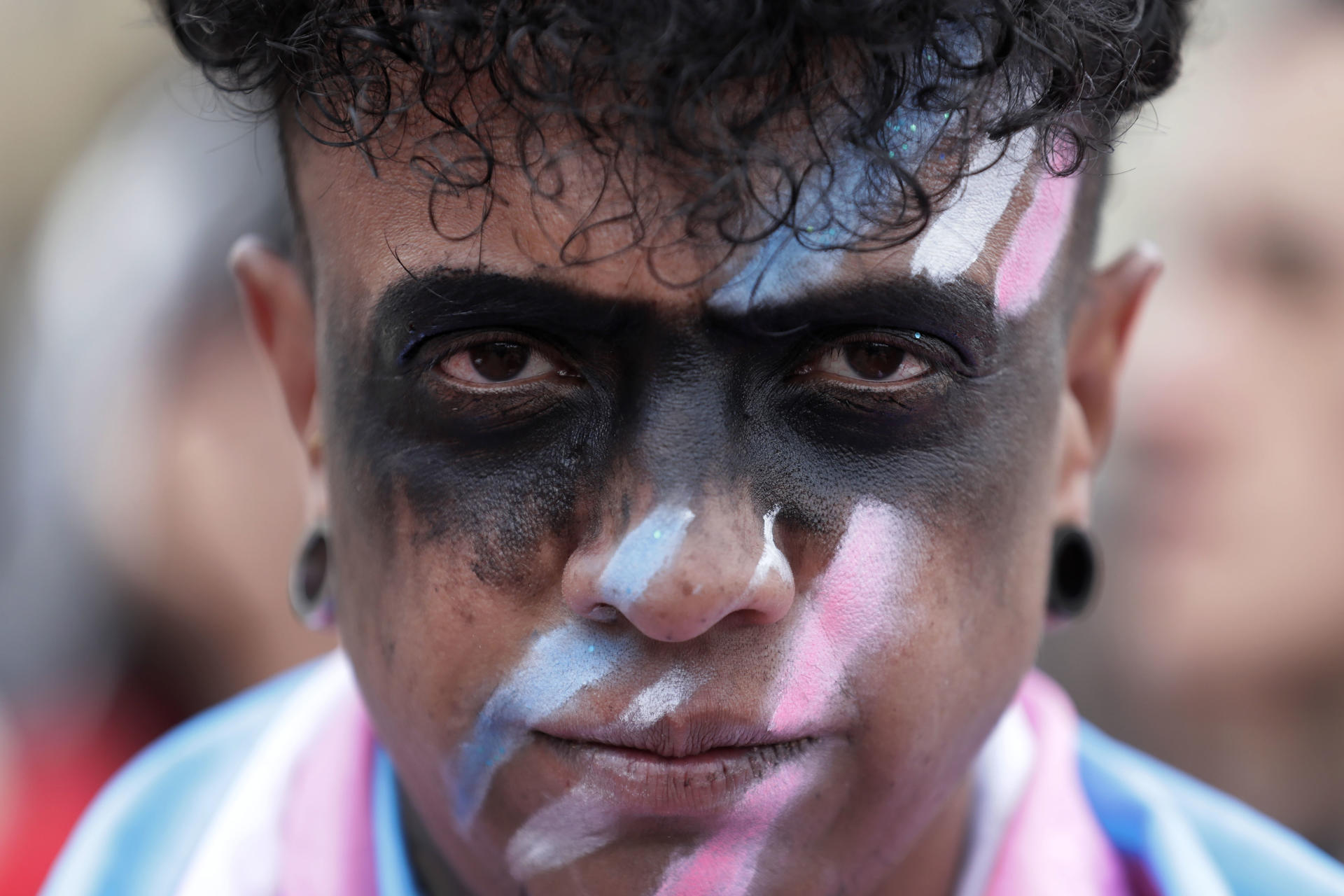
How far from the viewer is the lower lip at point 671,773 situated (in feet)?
3.65

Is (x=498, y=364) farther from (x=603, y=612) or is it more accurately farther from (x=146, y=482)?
(x=146, y=482)

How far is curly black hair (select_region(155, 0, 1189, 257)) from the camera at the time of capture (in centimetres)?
104

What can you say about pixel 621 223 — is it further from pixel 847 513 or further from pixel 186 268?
pixel 186 268

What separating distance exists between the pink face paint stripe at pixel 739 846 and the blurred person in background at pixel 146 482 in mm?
1823

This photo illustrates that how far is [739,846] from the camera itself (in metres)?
1.15

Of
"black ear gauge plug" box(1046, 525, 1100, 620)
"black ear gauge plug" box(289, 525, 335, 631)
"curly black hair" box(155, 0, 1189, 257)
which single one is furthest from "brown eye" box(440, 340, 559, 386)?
"black ear gauge plug" box(1046, 525, 1100, 620)

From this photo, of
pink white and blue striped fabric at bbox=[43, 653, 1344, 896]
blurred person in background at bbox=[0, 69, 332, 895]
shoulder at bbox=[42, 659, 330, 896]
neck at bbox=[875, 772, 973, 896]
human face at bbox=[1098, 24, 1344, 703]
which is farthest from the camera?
blurred person in background at bbox=[0, 69, 332, 895]

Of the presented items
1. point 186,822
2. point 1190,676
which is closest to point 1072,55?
point 186,822

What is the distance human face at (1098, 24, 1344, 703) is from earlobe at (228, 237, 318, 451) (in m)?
1.89

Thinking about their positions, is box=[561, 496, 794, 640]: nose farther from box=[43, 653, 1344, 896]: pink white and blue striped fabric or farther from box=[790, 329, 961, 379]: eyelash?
box=[43, 653, 1344, 896]: pink white and blue striped fabric

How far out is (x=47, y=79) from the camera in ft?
12.9

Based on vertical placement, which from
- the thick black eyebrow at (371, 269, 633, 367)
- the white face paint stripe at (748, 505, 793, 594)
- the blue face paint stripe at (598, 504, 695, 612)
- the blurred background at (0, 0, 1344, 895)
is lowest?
the blurred background at (0, 0, 1344, 895)

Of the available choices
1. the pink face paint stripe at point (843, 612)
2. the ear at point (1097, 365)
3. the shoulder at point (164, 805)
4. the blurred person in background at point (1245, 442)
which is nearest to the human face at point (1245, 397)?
the blurred person in background at point (1245, 442)

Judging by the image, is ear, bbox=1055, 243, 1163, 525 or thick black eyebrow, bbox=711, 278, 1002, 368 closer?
thick black eyebrow, bbox=711, 278, 1002, 368
